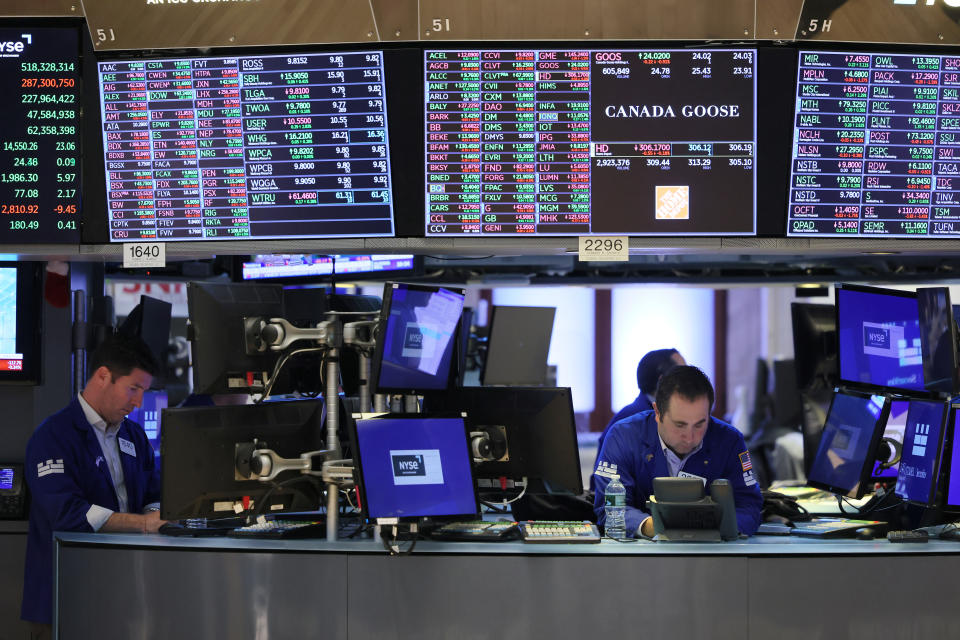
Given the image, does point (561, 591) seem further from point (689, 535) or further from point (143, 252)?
point (143, 252)

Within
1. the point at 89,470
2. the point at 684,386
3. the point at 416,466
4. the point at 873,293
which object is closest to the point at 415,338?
the point at 416,466

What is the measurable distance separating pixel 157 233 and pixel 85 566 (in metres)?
1.19

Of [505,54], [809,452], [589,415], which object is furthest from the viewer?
[589,415]

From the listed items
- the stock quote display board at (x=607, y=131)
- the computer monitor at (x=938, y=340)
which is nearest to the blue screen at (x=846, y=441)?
the computer monitor at (x=938, y=340)

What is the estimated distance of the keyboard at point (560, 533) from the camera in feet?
10.2

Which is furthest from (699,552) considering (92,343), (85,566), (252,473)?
(92,343)

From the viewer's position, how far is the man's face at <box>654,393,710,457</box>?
353cm

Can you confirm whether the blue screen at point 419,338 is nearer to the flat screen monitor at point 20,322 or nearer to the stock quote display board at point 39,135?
the stock quote display board at point 39,135

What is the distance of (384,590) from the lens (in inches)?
119

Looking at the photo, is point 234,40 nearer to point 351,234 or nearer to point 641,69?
point 351,234

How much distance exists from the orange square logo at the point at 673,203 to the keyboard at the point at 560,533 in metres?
1.10

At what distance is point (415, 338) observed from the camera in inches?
127

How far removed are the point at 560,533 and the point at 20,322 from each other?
234cm

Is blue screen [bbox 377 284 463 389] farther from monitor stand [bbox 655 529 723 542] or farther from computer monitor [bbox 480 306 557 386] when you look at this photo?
computer monitor [bbox 480 306 557 386]
